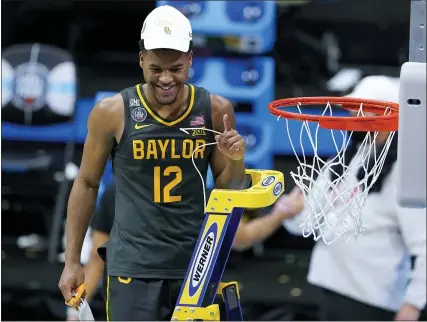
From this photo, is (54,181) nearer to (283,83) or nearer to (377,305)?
(283,83)

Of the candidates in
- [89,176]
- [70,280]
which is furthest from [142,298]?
[89,176]

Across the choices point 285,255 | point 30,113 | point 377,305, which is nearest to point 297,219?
point 285,255

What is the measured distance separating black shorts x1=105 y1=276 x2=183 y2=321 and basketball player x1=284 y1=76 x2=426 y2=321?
1337 millimetres

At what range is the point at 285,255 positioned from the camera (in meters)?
7.40

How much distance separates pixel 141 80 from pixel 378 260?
2.04 meters

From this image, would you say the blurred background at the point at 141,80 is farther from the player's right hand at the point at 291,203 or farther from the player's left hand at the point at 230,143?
the player's left hand at the point at 230,143

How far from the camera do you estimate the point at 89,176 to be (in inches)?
207

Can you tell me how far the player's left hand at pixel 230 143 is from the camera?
191 inches

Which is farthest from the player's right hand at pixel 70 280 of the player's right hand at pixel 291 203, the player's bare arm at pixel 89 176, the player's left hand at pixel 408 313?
the player's left hand at pixel 408 313

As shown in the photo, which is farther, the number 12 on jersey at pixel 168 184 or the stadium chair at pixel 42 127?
the stadium chair at pixel 42 127

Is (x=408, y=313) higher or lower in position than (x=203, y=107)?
lower

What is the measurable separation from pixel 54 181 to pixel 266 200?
9.58ft

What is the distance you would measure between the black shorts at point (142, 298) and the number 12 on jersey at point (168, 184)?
0.39 m

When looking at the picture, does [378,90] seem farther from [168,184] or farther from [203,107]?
[168,184]
